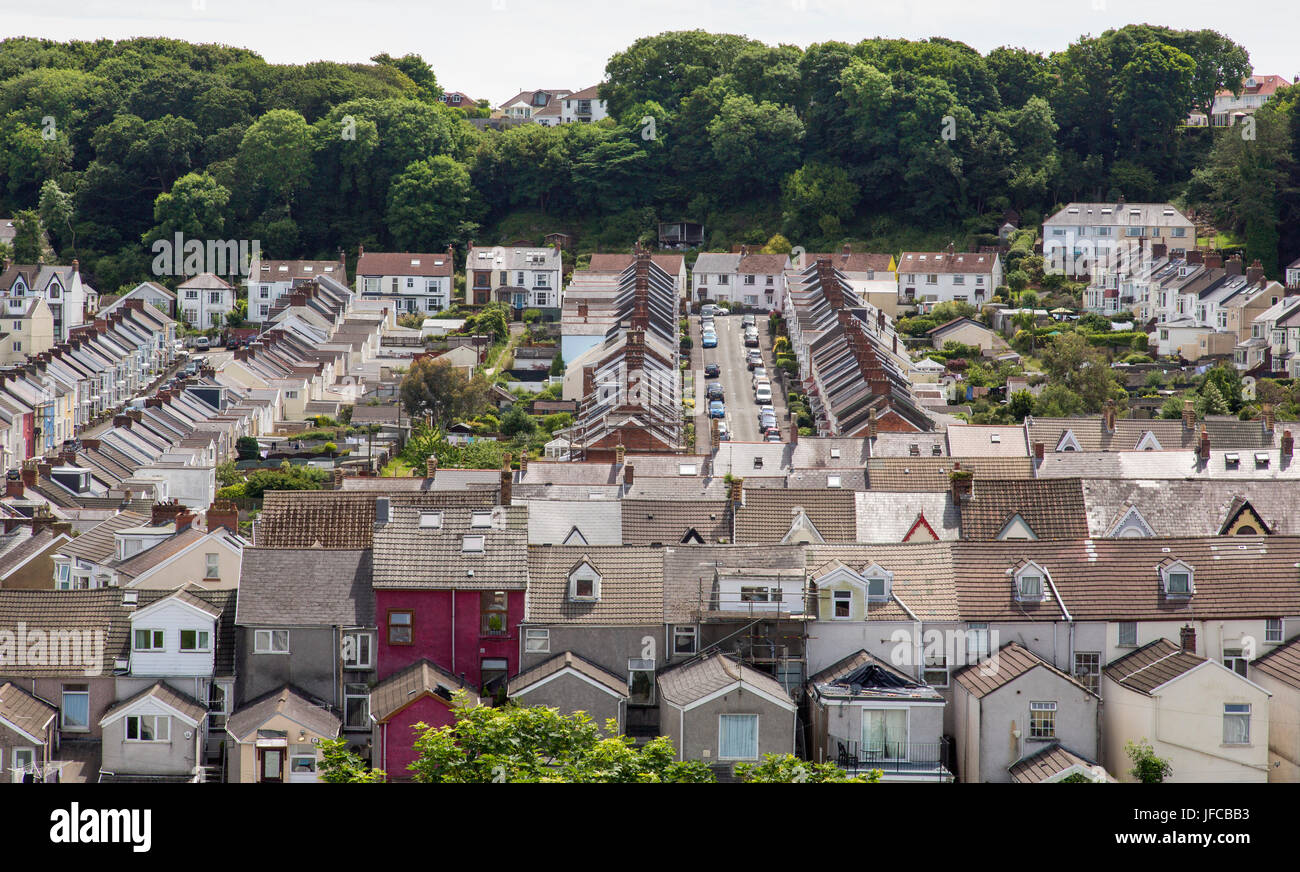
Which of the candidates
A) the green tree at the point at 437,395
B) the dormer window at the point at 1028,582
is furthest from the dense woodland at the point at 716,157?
the dormer window at the point at 1028,582

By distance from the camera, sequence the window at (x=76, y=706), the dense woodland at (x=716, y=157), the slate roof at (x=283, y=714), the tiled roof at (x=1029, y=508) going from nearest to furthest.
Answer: the slate roof at (x=283, y=714)
the window at (x=76, y=706)
the tiled roof at (x=1029, y=508)
the dense woodland at (x=716, y=157)

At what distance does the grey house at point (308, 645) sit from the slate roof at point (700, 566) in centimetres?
549

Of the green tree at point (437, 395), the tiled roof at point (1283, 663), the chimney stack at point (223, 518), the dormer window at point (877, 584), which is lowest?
the tiled roof at point (1283, 663)

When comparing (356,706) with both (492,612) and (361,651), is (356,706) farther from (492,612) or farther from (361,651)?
(492,612)

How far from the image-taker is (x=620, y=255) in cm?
9788

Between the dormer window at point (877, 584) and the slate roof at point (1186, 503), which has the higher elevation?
the slate roof at point (1186, 503)

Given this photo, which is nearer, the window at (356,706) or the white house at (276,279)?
the window at (356,706)

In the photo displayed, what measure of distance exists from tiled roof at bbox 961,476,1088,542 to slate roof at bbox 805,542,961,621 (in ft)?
20.3

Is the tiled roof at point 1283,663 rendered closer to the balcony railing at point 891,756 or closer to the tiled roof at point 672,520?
the balcony railing at point 891,756

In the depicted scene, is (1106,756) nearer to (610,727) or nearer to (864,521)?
(610,727)

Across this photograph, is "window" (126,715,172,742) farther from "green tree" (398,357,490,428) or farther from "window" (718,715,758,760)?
"green tree" (398,357,490,428)

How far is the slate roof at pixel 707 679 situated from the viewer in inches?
1103

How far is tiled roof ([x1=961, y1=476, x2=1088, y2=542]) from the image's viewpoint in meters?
38.4
